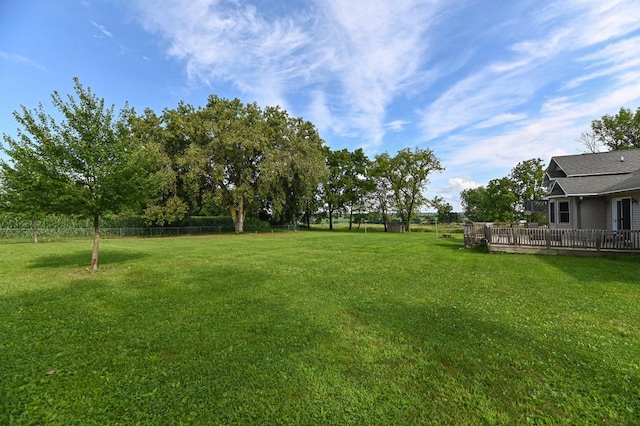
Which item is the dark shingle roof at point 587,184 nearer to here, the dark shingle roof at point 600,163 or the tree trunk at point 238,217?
the dark shingle roof at point 600,163

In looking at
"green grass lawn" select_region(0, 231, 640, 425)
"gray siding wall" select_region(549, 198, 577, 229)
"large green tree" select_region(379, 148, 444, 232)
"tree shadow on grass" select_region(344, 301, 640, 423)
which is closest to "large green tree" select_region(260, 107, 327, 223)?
"large green tree" select_region(379, 148, 444, 232)

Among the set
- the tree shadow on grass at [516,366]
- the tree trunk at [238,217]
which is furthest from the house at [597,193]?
the tree trunk at [238,217]

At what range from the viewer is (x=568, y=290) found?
22.1 feet

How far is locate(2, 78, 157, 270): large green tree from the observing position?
27.1ft

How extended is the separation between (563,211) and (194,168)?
1032 inches

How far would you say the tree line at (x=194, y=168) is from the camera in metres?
8.58

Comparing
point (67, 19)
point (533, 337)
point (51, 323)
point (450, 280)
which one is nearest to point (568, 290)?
point (450, 280)

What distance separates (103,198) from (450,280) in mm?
10627

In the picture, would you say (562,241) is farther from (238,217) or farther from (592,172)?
(238,217)

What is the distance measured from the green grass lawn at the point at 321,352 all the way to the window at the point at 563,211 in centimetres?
1085

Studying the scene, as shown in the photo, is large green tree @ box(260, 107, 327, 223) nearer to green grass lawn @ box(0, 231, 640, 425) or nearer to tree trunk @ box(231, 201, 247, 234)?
tree trunk @ box(231, 201, 247, 234)

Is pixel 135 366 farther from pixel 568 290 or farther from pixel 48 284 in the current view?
pixel 568 290

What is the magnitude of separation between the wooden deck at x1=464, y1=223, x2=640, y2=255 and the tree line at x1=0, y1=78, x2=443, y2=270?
14.9 m

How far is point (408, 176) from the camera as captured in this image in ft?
126
